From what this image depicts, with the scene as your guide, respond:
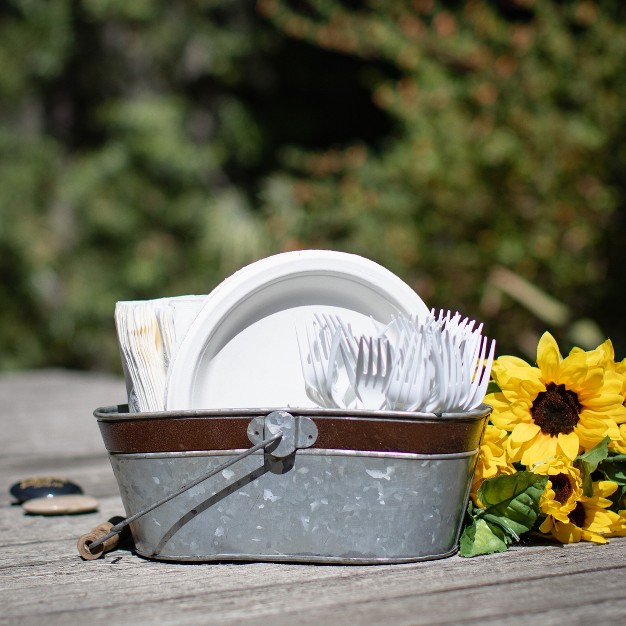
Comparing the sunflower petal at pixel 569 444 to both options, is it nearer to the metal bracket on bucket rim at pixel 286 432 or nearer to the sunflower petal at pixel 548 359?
the sunflower petal at pixel 548 359

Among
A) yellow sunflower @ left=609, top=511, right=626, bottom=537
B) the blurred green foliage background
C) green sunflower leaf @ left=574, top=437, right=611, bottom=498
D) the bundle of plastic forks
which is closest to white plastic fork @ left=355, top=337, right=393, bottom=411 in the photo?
the bundle of plastic forks

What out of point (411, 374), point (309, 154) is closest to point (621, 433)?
point (411, 374)

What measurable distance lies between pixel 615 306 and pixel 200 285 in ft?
11.2

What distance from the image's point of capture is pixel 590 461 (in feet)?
4.52

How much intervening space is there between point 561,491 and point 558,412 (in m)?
0.12

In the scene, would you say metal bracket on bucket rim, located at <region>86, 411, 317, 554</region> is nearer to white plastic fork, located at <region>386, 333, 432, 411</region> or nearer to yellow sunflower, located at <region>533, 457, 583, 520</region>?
white plastic fork, located at <region>386, 333, 432, 411</region>

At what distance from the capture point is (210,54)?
7.08m

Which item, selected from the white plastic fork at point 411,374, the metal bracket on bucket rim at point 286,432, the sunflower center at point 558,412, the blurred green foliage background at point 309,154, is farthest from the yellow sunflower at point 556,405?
the blurred green foliage background at point 309,154

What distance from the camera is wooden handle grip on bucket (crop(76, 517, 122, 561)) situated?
4.47ft

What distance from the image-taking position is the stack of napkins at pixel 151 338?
136 cm

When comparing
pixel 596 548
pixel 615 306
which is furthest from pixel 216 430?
pixel 615 306

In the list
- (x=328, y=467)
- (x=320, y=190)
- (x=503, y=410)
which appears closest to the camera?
(x=328, y=467)

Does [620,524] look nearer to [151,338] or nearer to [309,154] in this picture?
[151,338]

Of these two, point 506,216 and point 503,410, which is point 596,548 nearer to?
point 503,410
